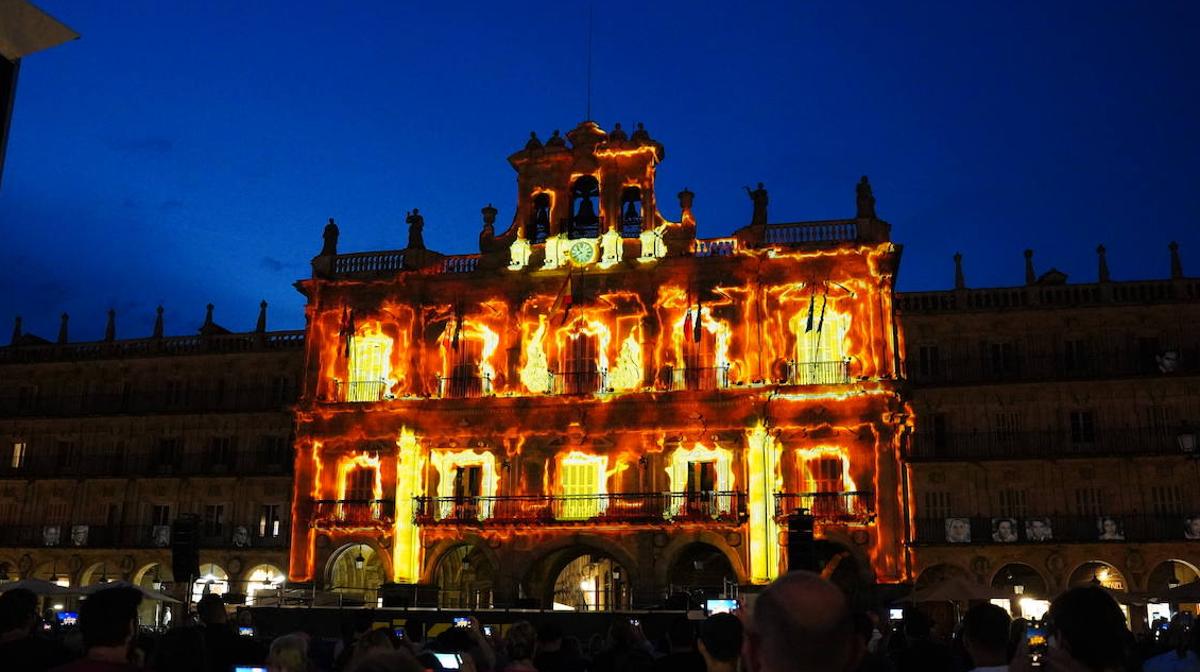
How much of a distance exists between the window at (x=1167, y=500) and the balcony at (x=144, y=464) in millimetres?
32537

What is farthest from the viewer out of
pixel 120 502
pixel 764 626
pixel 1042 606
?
pixel 120 502

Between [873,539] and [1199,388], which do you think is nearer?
[873,539]

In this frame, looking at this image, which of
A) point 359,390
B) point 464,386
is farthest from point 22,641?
point 359,390

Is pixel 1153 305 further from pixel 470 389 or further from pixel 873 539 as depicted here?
pixel 470 389

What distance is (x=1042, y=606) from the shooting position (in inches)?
1631

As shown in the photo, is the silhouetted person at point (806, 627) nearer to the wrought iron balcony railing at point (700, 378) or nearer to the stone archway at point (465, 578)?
the wrought iron balcony railing at point (700, 378)

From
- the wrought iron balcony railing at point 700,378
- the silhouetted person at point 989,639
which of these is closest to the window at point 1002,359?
the wrought iron balcony railing at point 700,378

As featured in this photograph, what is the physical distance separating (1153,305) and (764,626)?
43427mm

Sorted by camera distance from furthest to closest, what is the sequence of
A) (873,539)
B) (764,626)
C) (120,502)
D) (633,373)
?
(120,502) → (633,373) → (873,539) → (764,626)

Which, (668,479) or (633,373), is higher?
(633,373)

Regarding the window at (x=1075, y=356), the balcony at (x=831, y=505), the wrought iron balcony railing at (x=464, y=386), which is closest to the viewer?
the balcony at (x=831, y=505)

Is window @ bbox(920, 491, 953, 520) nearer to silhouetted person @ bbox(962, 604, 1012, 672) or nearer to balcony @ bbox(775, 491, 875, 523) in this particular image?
balcony @ bbox(775, 491, 875, 523)

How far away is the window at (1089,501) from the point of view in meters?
41.8

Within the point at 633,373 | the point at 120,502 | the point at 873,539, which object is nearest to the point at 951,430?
the point at 873,539
